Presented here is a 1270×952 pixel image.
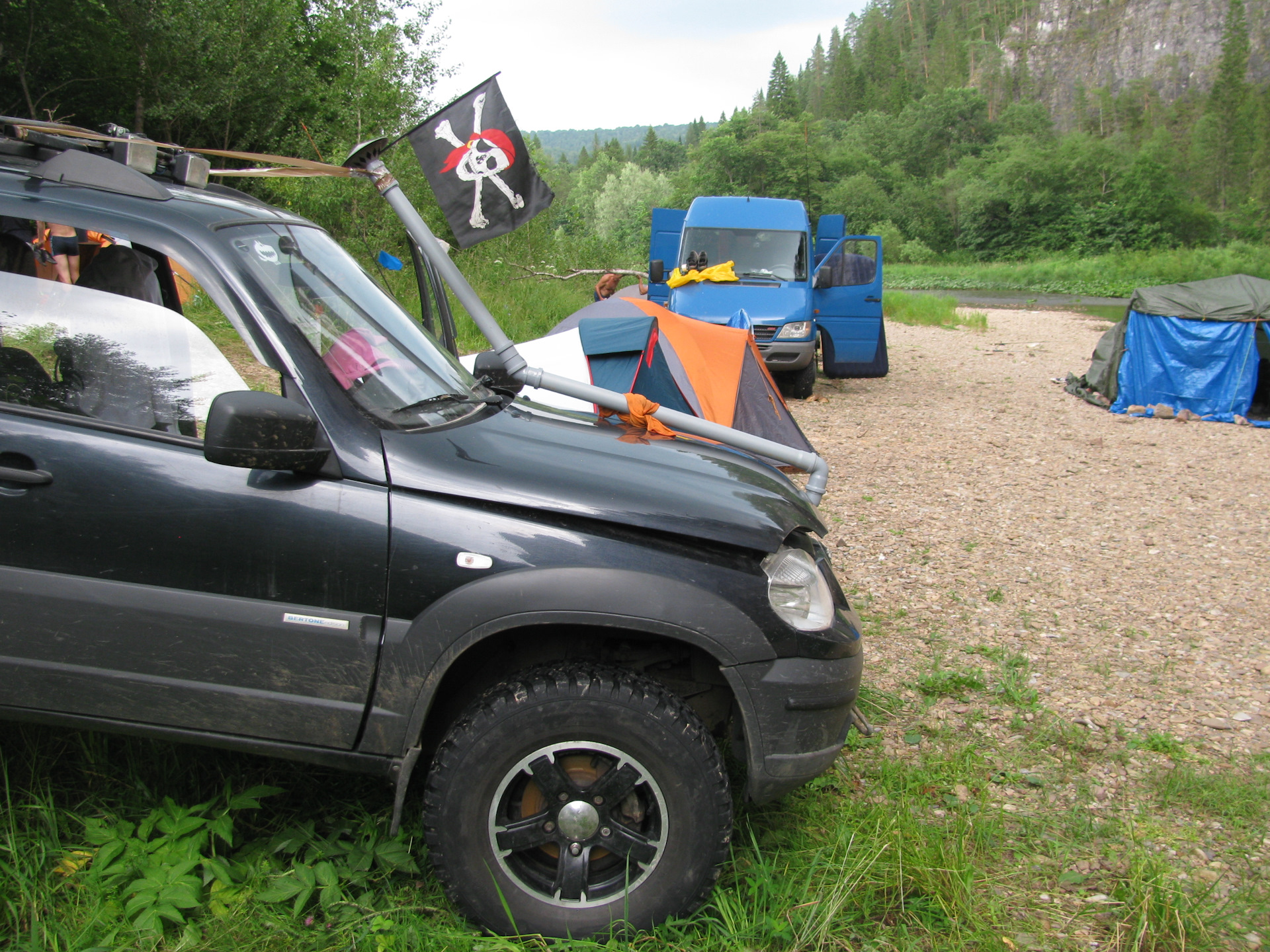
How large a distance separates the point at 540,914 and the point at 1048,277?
60975 millimetres

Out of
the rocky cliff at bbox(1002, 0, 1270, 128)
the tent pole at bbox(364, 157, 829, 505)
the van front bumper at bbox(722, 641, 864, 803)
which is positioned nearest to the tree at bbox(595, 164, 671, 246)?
the rocky cliff at bbox(1002, 0, 1270, 128)

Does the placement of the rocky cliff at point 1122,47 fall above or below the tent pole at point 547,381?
above

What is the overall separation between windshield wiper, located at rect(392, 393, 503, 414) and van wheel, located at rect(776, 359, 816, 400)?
32.9ft

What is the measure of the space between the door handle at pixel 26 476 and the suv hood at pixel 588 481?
83cm

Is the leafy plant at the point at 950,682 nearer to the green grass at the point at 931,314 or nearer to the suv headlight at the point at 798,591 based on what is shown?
the suv headlight at the point at 798,591

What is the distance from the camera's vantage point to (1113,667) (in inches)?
191

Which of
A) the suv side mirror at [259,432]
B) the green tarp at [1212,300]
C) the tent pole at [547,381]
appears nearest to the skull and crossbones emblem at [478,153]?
the tent pole at [547,381]

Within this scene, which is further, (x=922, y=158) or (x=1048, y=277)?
(x=922, y=158)

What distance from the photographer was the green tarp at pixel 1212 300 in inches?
490

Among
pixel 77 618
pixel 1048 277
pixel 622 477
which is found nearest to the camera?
pixel 77 618

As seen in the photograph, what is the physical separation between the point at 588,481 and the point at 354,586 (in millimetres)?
658

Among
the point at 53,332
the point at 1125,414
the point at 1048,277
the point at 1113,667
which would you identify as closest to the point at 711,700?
the point at 53,332

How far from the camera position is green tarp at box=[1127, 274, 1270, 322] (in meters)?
12.4

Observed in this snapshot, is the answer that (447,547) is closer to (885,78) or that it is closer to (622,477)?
(622,477)
